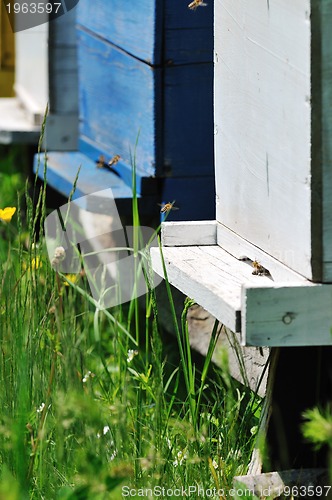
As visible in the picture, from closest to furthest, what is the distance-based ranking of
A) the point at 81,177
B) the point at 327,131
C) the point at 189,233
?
the point at 327,131
the point at 189,233
the point at 81,177

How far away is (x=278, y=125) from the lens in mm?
1808

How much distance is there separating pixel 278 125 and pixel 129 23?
1.42 meters

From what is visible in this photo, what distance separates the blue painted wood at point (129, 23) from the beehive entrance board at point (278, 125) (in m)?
0.68

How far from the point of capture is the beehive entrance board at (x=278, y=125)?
1.66 m

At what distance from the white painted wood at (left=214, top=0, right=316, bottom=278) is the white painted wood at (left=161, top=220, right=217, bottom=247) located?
55mm

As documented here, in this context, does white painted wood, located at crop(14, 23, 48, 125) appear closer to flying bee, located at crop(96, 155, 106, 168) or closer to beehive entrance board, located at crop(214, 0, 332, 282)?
flying bee, located at crop(96, 155, 106, 168)

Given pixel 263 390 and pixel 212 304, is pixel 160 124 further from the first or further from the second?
pixel 212 304

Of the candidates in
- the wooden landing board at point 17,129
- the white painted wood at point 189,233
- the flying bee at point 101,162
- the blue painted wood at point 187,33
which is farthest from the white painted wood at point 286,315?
the wooden landing board at point 17,129

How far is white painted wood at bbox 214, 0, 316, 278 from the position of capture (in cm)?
169

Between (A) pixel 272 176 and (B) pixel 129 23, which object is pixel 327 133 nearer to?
(A) pixel 272 176

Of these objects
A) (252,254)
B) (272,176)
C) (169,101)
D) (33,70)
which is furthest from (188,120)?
(33,70)

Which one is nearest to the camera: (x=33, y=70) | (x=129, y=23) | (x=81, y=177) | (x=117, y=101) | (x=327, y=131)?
(x=327, y=131)

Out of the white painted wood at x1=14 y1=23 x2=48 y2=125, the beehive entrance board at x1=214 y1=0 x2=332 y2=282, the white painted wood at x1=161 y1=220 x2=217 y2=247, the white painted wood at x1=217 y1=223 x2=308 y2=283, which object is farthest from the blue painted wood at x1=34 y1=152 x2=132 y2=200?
the white painted wood at x1=14 y1=23 x2=48 y2=125

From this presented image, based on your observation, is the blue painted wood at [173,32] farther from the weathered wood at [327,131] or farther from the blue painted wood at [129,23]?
the weathered wood at [327,131]
